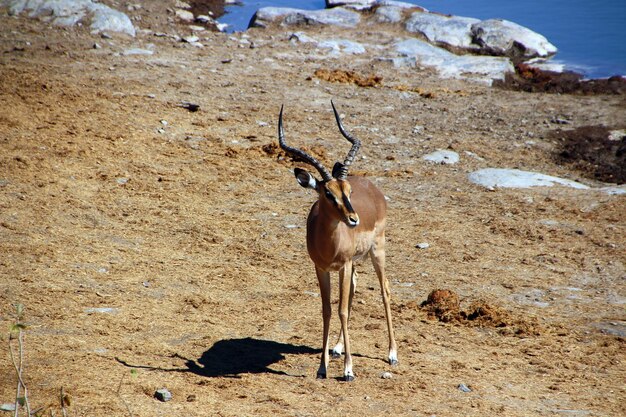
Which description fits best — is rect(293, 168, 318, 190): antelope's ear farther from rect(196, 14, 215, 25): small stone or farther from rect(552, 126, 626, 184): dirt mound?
rect(196, 14, 215, 25): small stone

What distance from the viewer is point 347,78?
19344 millimetres

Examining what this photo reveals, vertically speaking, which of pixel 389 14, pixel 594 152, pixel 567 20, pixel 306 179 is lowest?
pixel 594 152

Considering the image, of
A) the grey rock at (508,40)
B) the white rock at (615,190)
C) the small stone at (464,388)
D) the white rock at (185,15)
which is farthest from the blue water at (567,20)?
the small stone at (464,388)

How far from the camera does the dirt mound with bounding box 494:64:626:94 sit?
21.0m

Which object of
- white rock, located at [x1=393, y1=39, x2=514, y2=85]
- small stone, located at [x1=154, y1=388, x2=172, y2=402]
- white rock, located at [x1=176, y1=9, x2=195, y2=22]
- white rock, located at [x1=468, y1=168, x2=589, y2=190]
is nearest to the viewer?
small stone, located at [x1=154, y1=388, x2=172, y2=402]

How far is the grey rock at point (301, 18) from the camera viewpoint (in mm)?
23859

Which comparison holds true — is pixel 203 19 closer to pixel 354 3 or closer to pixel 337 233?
pixel 354 3

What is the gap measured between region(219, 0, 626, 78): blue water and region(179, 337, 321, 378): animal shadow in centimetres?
1811

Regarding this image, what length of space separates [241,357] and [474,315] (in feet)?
10.3

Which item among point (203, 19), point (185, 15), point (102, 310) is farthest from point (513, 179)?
point (185, 15)

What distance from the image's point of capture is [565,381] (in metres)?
7.94

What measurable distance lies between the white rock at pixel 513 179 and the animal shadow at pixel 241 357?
701 cm

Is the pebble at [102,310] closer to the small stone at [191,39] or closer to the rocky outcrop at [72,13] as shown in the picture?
the rocky outcrop at [72,13]

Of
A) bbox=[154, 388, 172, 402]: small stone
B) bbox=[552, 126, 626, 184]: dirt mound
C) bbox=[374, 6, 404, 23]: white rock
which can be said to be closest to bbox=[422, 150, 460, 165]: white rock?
bbox=[552, 126, 626, 184]: dirt mound
